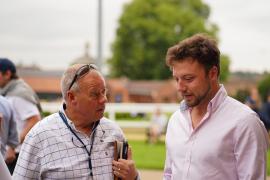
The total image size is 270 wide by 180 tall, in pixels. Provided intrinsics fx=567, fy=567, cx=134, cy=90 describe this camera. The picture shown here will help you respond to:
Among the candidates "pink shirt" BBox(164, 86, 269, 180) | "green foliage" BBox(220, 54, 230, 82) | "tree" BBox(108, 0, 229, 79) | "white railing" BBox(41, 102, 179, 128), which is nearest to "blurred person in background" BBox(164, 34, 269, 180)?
"pink shirt" BBox(164, 86, 269, 180)

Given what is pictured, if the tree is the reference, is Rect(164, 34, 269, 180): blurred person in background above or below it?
above

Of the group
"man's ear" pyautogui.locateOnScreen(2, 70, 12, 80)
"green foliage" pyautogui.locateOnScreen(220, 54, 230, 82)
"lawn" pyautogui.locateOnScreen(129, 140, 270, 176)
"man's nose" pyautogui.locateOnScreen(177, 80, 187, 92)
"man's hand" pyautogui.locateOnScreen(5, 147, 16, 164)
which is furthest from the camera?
"green foliage" pyautogui.locateOnScreen(220, 54, 230, 82)

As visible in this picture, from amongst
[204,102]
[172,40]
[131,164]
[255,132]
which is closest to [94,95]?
[131,164]

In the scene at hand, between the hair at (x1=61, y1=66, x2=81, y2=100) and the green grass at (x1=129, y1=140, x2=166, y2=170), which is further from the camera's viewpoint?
the green grass at (x1=129, y1=140, x2=166, y2=170)

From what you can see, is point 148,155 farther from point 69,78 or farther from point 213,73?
point 69,78

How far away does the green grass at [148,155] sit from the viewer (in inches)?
527

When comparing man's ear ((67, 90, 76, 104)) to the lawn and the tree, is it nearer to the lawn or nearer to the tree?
the lawn

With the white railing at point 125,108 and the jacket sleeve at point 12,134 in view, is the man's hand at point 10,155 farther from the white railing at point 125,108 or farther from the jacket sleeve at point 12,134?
the white railing at point 125,108

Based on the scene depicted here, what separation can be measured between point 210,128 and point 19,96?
3226 millimetres

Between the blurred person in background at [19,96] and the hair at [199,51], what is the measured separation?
301 centimetres

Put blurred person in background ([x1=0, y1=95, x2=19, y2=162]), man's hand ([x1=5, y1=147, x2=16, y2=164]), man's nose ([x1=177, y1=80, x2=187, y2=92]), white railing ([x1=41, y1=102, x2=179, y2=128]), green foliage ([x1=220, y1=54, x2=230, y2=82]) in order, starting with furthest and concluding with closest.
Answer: green foliage ([x1=220, y1=54, x2=230, y2=82]) → white railing ([x1=41, y1=102, x2=179, y2=128]) → man's hand ([x1=5, y1=147, x2=16, y2=164]) → blurred person in background ([x1=0, y1=95, x2=19, y2=162]) → man's nose ([x1=177, y1=80, x2=187, y2=92])

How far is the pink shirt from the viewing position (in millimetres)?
3293

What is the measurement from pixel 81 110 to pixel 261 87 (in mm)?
50638

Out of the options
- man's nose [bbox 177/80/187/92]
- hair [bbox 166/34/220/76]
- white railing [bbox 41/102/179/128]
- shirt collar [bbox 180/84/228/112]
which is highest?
hair [bbox 166/34/220/76]
